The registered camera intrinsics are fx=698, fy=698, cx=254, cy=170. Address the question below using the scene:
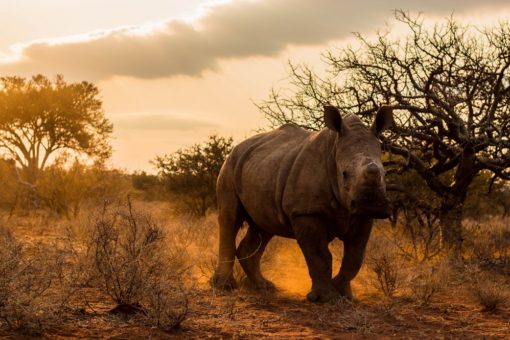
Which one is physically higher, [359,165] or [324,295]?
[359,165]

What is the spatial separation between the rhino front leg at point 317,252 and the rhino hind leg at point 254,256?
1.17 m

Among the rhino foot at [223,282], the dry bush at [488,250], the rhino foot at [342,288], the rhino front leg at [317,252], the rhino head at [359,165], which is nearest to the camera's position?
the rhino head at [359,165]

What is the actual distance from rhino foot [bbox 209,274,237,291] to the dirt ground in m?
0.15

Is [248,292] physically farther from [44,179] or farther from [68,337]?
[44,179]

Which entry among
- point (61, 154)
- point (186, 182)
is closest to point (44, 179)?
point (61, 154)

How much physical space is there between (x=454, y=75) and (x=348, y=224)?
5.34 m

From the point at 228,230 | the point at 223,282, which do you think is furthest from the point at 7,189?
the point at 223,282

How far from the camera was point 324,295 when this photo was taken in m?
7.18

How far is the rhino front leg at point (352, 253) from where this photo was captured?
7336mm

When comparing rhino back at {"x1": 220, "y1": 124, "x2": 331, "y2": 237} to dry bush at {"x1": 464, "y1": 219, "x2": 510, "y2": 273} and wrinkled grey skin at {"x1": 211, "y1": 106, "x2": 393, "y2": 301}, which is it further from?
dry bush at {"x1": 464, "y1": 219, "x2": 510, "y2": 273}

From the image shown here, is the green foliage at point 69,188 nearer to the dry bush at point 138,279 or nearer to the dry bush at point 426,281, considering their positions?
the dry bush at point 426,281

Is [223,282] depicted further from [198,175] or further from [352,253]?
[198,175]

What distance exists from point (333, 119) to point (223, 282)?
2646mm

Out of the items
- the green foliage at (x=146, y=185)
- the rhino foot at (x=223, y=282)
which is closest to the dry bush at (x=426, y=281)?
the rhino foot at (x=223, y=282)
